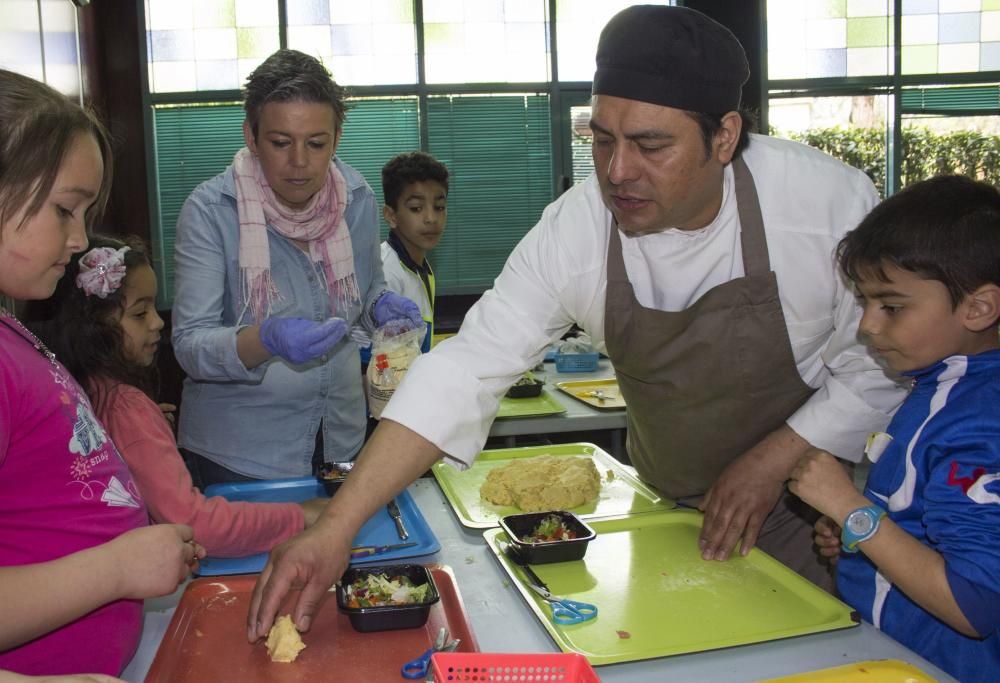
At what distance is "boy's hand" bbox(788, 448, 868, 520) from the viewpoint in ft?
4.46

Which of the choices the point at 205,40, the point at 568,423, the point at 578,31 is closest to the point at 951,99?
the point at 578,31

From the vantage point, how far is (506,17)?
254 inches

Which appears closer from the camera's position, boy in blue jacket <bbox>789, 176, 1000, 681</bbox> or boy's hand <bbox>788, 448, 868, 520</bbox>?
boy in blue jacket <bbox>789, 176, 1000, 681</bbox>

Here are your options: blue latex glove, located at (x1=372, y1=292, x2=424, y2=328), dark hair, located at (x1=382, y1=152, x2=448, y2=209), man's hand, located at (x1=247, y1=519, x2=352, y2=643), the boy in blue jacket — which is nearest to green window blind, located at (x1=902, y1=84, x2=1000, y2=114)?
dark hair, located at (x1=382, y1=152, x2=448, y2=209)

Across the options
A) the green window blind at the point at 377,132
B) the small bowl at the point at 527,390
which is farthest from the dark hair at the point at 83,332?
the green window blind at the point at 377,132

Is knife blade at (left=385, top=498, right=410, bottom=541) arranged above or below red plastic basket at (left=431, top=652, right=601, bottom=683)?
below

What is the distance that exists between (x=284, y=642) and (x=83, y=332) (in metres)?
0.78

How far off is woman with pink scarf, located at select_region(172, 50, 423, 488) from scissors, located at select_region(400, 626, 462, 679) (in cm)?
104

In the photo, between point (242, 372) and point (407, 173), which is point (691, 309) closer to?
point (242, 372)

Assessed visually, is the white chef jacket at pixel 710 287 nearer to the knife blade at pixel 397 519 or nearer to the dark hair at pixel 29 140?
the knife blade at pixel 397 519

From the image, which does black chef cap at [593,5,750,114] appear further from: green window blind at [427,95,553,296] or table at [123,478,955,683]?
green window blind at [427,95,553,296]

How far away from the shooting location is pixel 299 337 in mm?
1913

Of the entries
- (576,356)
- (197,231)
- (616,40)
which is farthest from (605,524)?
(576,356)

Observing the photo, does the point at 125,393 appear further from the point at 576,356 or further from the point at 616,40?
the point at 576,356
